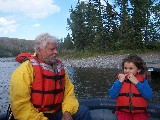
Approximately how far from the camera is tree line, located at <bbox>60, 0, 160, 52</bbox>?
43.3 metres

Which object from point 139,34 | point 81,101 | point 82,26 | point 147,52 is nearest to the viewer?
point 81,101

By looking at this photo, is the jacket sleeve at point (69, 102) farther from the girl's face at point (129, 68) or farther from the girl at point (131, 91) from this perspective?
the girl's face at point (129, 68)

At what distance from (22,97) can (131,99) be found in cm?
A: 212

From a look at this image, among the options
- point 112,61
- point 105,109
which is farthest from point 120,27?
point 105,109

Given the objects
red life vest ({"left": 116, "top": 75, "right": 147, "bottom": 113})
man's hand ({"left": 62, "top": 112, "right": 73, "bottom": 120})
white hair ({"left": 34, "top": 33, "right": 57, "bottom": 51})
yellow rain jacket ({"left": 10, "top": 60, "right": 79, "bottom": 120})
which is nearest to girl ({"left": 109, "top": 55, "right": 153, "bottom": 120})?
red life vest ({"left": 116, "top": 75, "right": 147, "bottom": 113})

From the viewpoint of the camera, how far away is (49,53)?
445 cm

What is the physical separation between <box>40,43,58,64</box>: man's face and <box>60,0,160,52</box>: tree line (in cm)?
3800

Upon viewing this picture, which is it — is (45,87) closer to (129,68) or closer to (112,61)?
(129,68)

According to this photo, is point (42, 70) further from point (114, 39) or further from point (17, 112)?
point (114, 39)

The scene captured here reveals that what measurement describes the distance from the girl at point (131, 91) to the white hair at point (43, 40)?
1519mm

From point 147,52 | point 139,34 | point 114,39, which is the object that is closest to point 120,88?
point 147,52

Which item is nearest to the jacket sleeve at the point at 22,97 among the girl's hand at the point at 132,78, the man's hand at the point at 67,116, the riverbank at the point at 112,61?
the man's hand at the point at 67,116

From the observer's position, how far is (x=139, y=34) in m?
43.2

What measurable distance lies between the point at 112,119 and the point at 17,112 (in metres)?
2.81
